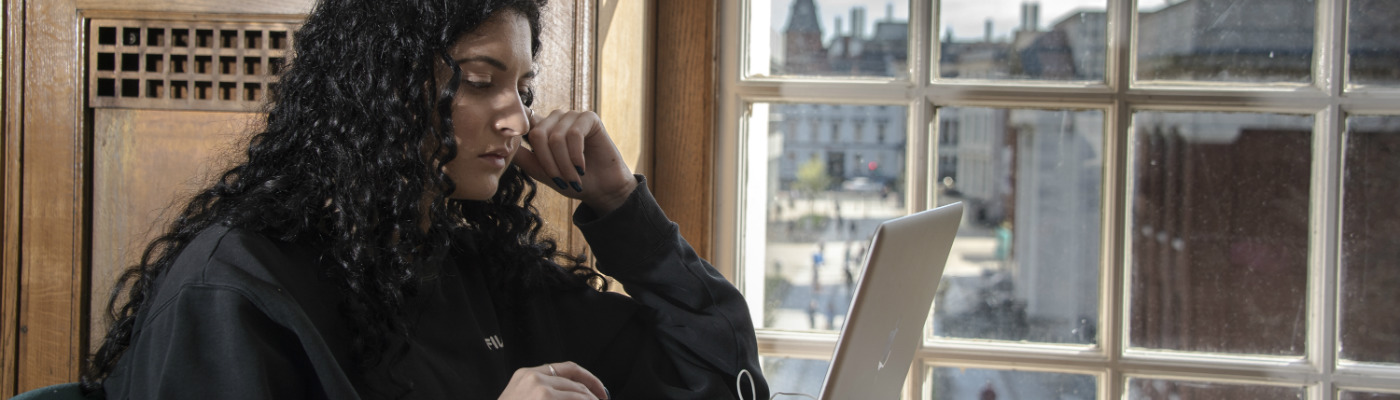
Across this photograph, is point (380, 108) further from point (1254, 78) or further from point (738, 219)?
point (1254, 78)

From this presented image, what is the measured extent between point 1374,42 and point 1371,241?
0.36 metres

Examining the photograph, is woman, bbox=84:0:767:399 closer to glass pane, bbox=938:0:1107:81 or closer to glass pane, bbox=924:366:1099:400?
glass pane, bbox=924:366:1099:400

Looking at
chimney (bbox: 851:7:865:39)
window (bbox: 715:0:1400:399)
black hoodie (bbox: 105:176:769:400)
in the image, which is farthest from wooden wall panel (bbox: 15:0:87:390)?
chimney (bbox: 851:7:865:39)

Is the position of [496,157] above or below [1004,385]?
above

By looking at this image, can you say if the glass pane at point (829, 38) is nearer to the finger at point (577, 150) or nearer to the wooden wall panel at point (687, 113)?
the wooden wall panel at point (687, 113)

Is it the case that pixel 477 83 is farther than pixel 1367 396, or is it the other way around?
pixel 1367 396

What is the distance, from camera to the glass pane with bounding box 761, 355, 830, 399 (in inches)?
66.1

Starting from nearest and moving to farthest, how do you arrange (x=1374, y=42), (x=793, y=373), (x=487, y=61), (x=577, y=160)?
(x=487, y=61) < (x=577, y=160) < (x=1374, y=42) < (x=793, y=373)

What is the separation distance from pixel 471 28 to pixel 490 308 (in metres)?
Answer: 0.37

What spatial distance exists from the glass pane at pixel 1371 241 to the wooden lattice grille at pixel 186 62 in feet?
5.94

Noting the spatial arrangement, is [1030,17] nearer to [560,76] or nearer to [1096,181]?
[1096,181]

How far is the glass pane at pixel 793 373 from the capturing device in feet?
5.50

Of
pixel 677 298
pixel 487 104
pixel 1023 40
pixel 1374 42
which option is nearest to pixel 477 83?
pixel 487 104

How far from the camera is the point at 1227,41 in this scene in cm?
159
